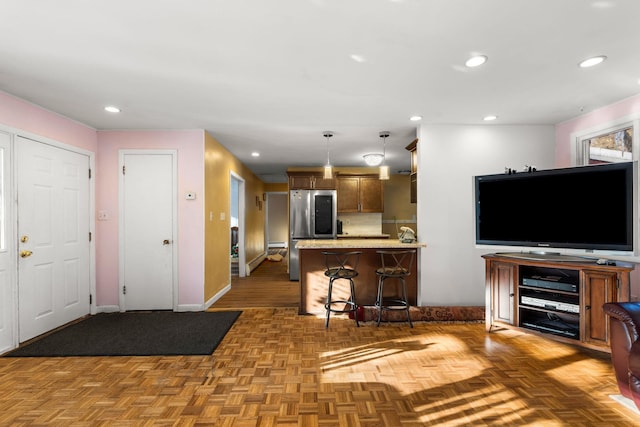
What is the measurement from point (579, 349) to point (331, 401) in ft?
8.50

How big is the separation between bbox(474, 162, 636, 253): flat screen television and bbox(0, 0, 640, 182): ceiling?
32.0 inches

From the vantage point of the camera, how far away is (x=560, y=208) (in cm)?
315

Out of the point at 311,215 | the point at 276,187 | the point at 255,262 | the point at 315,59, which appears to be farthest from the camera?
the point at 276,187

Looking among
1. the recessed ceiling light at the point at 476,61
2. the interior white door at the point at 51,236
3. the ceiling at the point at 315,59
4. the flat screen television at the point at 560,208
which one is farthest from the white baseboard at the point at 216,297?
the recessed ceiling light at the point at 476,61

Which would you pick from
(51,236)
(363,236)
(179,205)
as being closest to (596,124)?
(363,236)

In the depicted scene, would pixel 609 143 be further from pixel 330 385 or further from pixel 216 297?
pixel 216 297

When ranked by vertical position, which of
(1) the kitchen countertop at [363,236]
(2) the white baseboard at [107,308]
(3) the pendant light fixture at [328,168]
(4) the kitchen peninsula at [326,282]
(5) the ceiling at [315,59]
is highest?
(5) the ceiling at [315,59]

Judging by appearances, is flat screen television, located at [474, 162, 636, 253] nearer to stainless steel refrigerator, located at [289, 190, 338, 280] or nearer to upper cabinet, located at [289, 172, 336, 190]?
stainless steel refrigerator, located at [289, 190, 338, 280]

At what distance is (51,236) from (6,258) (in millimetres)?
551

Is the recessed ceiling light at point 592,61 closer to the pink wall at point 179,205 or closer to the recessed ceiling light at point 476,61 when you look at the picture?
the recessed ceiling light at point 476,61

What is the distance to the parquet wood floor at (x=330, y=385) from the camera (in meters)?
2.05

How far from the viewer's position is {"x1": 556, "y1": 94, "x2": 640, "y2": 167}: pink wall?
127 inches

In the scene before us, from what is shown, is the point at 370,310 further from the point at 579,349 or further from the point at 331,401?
the point at 579,349

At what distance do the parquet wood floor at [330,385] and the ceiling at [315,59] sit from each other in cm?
246
